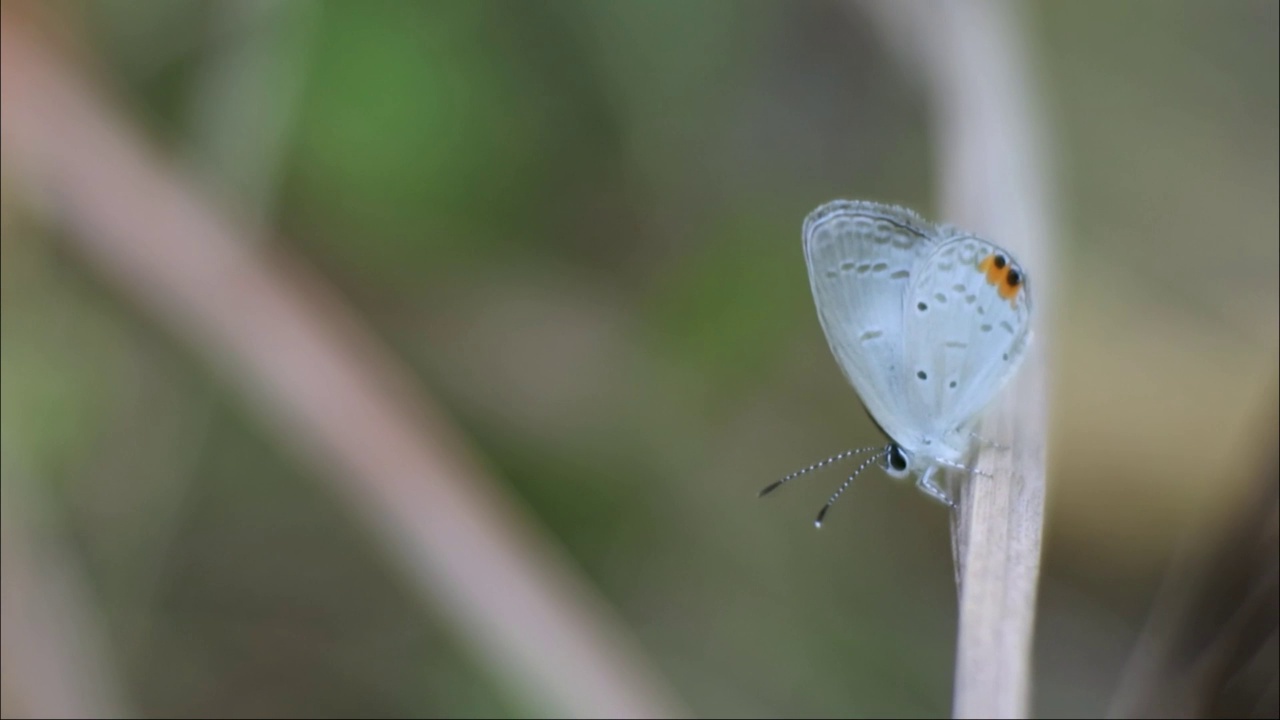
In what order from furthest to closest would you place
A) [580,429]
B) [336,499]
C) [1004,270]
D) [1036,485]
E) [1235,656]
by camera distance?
[580,429], [336,499], [1004,270], [1235,656], [1036,485]

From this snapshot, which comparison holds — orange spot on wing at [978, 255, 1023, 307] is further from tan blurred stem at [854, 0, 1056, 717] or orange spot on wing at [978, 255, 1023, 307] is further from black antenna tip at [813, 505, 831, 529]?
black antenna tip at [813, 505, 831, 529]

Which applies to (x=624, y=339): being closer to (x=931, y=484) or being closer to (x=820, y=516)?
(x=820, y=516)

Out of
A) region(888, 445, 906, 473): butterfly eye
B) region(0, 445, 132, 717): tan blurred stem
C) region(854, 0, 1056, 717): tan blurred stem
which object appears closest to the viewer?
region(854, 0, 1056, 717): tan blurred stem

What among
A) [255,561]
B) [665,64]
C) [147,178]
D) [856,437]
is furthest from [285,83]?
[856,437]

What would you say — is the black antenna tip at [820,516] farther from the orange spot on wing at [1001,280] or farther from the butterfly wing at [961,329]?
the orange spot on wing at [1001,280]

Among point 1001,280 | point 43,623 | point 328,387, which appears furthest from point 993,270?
point 43,623

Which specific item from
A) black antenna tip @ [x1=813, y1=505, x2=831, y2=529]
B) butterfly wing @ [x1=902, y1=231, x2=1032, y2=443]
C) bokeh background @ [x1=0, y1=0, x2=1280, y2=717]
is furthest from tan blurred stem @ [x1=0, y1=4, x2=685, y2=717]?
butterfly wing @ [x1=902, y1=231, x2=1032, y2=443]

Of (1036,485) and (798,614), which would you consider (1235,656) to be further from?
(798,614)
